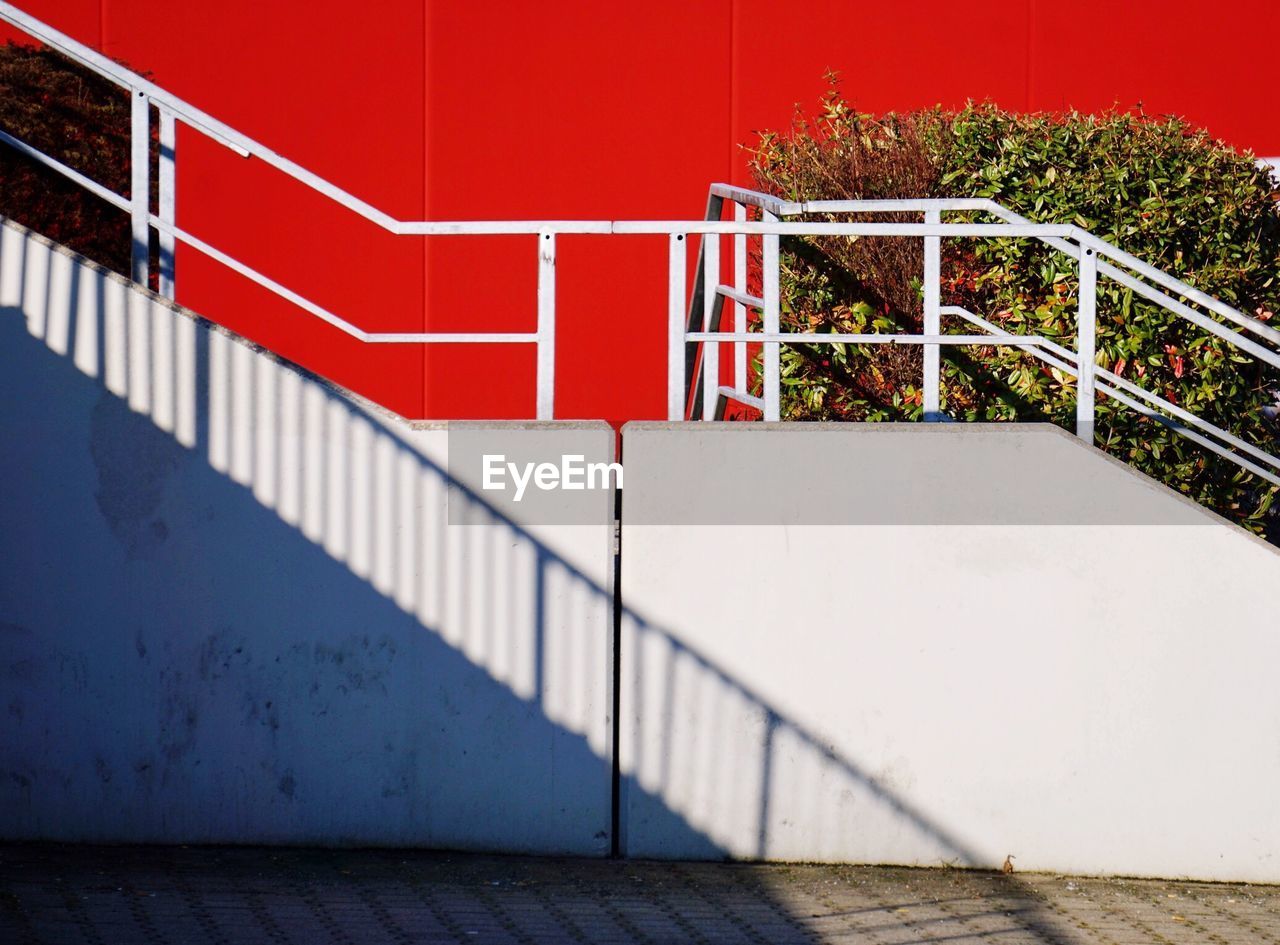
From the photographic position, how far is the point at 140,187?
21.4 ft

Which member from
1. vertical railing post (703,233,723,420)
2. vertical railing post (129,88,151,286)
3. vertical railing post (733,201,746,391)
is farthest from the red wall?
vertical railing post (129,88,151,286)

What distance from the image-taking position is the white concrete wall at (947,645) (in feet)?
21.0

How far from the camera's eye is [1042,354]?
6508 mm

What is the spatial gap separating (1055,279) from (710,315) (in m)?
1.69

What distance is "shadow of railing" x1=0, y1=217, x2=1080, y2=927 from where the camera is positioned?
6410 mm

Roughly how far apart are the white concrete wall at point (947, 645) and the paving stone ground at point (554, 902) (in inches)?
12.8

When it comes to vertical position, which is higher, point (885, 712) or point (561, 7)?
point (561, 7)

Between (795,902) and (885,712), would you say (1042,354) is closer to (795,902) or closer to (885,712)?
(885,712)

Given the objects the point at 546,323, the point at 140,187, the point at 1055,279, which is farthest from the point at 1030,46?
the point at 140,187

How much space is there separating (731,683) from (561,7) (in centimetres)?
583

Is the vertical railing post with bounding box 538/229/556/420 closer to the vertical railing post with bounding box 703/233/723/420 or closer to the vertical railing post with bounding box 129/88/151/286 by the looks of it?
the vertical railing post with bounding box 703/233/723/420

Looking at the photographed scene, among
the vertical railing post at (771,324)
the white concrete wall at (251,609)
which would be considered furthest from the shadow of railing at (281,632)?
the vertical railing post at (771,324)

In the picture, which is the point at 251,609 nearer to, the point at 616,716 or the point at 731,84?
the point at 616,716

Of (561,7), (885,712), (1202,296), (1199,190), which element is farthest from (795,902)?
(561,7)
